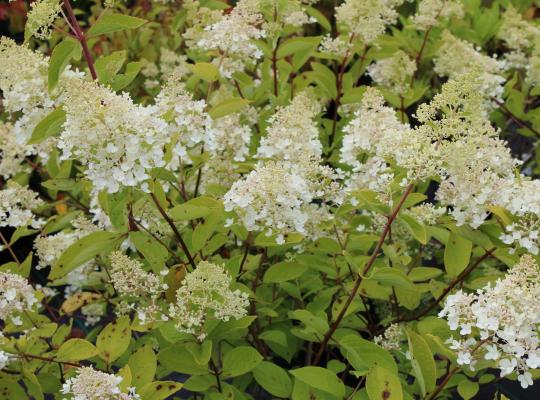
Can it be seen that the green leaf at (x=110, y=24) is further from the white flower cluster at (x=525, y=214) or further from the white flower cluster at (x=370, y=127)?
the white flower cluster at (x=525, y=214)

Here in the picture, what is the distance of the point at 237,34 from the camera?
1.96 meters

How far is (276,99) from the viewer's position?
2123 mm

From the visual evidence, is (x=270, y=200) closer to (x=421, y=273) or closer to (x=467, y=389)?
(x=421, y=273)

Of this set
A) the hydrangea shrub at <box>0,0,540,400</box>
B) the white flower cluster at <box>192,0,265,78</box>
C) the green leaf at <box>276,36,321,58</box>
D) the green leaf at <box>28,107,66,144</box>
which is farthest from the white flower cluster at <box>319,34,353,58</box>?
the green leaf at <box>28,107,66,144</box>

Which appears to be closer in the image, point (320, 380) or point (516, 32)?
point (320, 380)

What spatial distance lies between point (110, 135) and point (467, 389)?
105cm

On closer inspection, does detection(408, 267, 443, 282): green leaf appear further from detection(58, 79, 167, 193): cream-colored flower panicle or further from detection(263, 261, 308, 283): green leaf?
detection(58, 79, 167, 193): cream-colored flower panicle

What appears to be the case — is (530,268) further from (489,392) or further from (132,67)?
(489,392)

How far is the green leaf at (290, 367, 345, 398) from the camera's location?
4.61 ft

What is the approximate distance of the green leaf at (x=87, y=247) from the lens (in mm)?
1567

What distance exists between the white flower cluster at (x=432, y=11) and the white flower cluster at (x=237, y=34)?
0.68 metres

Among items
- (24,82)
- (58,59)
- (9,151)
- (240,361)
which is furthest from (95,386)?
(9,151)

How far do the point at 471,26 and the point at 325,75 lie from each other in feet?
4.23

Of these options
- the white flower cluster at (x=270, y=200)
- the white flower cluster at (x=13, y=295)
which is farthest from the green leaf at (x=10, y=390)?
the white flower cluster at (x=270, y=200)
